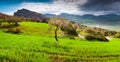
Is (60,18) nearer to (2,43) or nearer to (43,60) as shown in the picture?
(2,43)

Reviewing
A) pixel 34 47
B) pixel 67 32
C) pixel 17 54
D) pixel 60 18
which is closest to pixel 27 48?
pixel 34 47

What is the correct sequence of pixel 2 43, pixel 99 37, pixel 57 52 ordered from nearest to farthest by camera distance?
pixel 57 52, pixel 2 43, pixel 99 37

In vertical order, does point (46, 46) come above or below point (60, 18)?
below

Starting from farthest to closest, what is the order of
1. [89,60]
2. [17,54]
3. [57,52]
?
1. [57,52]
2. [89,60]
3. [17,54]

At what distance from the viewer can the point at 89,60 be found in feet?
152

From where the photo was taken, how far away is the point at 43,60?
4150cm

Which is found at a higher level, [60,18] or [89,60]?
[60,18]

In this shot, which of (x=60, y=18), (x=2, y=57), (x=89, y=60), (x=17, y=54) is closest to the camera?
(x=2, y=57)

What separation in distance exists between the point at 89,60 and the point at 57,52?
7.17m

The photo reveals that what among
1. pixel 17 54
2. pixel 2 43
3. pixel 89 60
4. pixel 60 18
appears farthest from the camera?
pixel 60 18

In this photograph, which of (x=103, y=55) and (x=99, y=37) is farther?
(x=99, y=37)

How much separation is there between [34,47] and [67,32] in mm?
35509

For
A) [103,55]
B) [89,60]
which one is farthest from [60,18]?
[89,60]

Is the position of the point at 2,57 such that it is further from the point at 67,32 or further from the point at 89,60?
the point at 67,32
